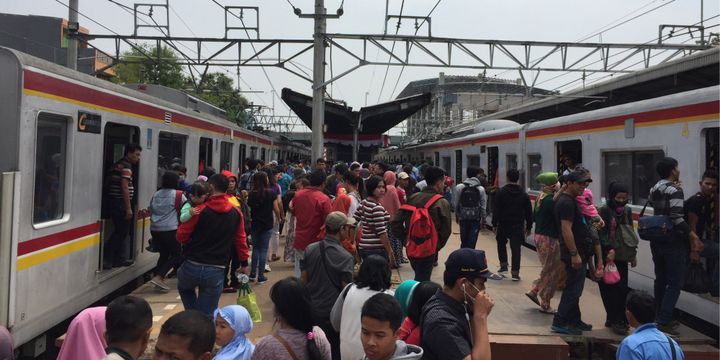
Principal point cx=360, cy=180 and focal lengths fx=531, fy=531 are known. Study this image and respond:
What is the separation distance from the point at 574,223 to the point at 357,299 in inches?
113

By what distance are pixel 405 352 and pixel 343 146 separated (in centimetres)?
2280

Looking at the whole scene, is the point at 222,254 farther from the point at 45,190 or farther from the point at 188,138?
the point at 188,138

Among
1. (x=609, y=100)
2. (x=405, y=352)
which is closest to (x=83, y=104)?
Answer: (x=405, y=352)

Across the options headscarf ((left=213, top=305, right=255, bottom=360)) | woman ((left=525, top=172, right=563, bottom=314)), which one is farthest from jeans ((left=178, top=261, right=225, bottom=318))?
woman ((left=525, top=172, right=563, bottom=314))

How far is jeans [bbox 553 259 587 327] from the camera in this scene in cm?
506

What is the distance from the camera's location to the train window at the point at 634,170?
250 inches

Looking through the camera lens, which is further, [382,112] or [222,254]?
[382,112]

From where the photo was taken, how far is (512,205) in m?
7.11

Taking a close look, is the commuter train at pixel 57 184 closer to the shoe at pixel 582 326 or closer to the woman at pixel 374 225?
the woman at pixel 374 225

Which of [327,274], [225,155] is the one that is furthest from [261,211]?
[225,155]

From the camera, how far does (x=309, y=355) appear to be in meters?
2.59

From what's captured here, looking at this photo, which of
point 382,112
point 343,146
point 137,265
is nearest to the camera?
point 137,265

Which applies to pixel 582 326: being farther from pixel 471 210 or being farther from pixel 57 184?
pixel 57 184

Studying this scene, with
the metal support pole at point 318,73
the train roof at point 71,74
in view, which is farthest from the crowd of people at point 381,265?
the metal support pole at point 318,73
